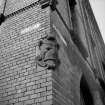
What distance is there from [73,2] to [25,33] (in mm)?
4024

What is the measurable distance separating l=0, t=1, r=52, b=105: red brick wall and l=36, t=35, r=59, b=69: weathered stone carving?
0.13m

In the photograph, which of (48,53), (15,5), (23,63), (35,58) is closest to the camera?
(48,53)

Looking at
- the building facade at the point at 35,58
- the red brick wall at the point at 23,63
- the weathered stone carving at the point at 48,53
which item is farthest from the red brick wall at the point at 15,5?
the weathered stone carving at the point at 48,53

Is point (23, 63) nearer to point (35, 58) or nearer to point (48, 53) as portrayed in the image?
point (35, 58)

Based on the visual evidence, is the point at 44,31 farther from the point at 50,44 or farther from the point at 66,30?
the point at 66,30

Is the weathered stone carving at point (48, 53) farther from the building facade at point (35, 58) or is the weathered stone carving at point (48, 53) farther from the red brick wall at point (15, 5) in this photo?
the red brick wall at point (15, 5)

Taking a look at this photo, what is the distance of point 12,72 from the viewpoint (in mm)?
3543

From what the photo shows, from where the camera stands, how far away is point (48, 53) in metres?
3.27

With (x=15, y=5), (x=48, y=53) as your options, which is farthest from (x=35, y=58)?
(x=15, y=5)

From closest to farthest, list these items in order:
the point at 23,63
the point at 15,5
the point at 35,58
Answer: the point at 35,58 < the point at 23,63 < the point at 15,5

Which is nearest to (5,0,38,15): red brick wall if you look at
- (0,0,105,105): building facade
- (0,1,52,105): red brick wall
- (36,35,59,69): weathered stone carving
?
(0,0,105,105): building facade

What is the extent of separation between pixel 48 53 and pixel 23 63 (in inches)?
24.3

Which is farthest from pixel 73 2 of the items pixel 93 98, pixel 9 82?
pixel 9 82

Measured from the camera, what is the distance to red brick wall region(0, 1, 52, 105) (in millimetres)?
2979
